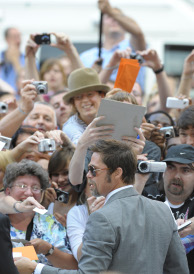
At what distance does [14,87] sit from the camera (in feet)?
33.1

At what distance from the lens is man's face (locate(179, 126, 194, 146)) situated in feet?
19.5

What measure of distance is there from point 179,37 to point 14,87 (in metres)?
3.38

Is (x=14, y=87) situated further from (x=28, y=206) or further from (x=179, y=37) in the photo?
(x=28, y=206)

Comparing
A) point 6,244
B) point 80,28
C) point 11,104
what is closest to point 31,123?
point 11,104

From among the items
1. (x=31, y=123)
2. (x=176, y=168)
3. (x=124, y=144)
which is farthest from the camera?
(x=31, y=123)

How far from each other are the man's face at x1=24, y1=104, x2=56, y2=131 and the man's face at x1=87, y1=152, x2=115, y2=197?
8.15 ft

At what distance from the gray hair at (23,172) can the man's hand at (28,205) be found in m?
0.34

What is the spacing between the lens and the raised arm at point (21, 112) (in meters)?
6.05

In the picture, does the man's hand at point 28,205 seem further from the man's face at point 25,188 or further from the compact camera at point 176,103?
the compact camera at point 176,103

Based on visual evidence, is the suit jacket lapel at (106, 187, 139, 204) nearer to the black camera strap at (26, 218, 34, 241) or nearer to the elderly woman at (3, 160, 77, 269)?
the elderly woman at (3, 160, 77, 269)

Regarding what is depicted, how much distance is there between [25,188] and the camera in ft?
17.3

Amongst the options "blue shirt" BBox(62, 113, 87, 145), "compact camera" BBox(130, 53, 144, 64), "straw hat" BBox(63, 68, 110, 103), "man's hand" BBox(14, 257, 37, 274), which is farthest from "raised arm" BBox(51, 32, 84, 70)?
"man's hand" BBox(14, 257, 37, 274)

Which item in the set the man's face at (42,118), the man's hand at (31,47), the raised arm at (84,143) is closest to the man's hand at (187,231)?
the raised arm at (84,143)

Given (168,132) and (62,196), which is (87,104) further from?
(62,196)
